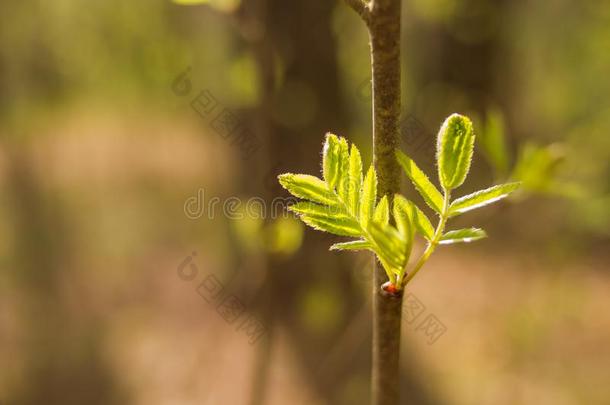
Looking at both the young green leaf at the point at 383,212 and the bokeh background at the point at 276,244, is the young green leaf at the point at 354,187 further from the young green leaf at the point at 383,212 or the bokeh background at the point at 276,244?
the bokeh background at the point at 276,244

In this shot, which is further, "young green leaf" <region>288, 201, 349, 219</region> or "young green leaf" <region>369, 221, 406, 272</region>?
"young green leaf" <region>288, 201, 349, 219</region>

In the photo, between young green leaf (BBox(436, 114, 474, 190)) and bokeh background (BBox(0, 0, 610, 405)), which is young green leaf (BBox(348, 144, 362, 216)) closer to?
young green leaf (BBox(436, 114, 474, 190))

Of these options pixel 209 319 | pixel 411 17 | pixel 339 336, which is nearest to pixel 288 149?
pixel 339 336

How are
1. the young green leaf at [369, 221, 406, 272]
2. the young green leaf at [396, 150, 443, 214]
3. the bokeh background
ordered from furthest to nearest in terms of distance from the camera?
the bokeh background → the young green leaf at [396, 150, 443, 214] → the young green leaf at [369, 221, 406, 272]

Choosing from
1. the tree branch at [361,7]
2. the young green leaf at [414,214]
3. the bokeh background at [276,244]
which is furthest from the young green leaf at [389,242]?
the bokeh background at [276,244]

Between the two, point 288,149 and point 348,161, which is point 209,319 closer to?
point 288,149

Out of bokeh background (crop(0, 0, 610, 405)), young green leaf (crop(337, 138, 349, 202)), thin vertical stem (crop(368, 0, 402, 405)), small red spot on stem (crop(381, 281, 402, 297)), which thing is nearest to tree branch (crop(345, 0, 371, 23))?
thin vertical stem (crop(368, 0, 402, 405))

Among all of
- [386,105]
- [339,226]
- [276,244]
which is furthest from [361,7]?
[276,244]
